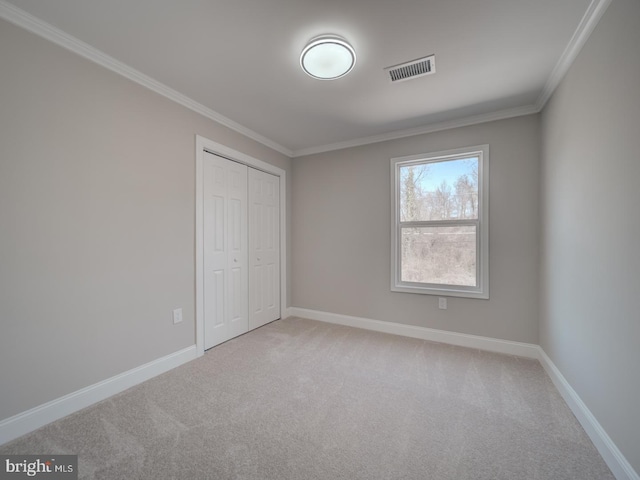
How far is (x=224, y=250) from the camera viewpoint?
299 cm

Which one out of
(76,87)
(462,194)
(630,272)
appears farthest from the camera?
(462,194)

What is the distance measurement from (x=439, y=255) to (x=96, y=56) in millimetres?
3610

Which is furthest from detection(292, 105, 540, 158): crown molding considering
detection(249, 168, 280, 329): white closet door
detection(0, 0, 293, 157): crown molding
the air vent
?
detection(0, 0, 293, 157): crown molding

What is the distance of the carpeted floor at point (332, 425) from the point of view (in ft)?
4.48

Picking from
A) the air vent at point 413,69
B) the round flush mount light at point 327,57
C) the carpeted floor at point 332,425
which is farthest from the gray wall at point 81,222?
the air vent at point 413,69

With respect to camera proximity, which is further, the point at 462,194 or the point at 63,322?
the point at 462,194

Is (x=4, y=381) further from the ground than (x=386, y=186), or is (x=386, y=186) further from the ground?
(x=386, y=186)

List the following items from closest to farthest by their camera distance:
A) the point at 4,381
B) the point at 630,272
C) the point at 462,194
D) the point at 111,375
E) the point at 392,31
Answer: the point at 630,272 → the point at 4,381 → the point at 392,31 → the point at 111,375 → the point at 462,194

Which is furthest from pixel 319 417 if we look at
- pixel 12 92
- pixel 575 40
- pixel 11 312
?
pixel 575 40

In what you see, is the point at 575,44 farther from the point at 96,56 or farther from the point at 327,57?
the point at 96,56

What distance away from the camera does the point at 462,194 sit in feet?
9.77

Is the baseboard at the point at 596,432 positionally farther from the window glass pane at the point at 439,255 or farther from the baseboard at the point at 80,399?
the baseboard at the point at 80,399

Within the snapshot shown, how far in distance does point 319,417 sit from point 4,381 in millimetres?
1884

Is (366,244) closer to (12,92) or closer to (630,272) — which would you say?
(630,272)
